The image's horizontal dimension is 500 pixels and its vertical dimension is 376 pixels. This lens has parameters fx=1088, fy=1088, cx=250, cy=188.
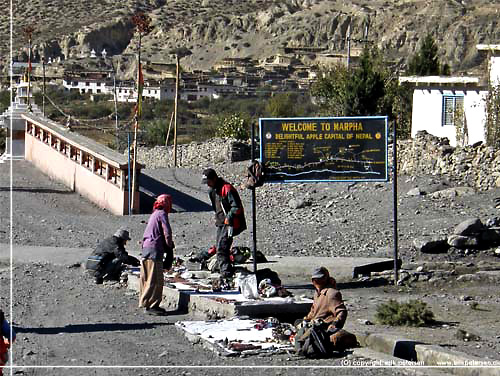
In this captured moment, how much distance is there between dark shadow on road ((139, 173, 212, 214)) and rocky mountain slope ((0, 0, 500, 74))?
7822 centimetres

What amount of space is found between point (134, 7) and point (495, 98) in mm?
103905

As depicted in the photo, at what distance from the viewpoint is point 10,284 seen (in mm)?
14141

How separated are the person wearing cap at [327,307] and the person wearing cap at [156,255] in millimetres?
2299

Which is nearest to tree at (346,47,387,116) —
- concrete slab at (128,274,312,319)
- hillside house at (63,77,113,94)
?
concrete slab at (128,274,312,319)

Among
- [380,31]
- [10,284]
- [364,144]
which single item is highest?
[380,31]

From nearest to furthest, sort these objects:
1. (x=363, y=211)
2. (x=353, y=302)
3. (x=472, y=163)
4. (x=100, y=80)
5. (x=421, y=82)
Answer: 1. (x=353, y=302)
2. (x=363, y=211)
3. (x=472, y=163)
4. (x=421, y=82)
5. (x=100, y=80)

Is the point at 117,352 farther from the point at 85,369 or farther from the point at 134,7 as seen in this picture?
the point at 134,7

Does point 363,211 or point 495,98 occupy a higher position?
point 495,98

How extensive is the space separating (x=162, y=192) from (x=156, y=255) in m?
16.1

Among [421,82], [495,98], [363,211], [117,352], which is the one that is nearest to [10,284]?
[117,352]

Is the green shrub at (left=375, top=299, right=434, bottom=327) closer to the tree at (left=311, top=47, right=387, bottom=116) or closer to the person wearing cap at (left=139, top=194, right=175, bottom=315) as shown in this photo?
the person wearing cap at (left=139, top=194, right=175, bottom=315)

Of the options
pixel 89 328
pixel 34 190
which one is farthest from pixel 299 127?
pixel 34 190

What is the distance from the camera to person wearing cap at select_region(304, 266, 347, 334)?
33.0 ft

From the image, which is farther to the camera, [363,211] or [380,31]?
[380,31]
